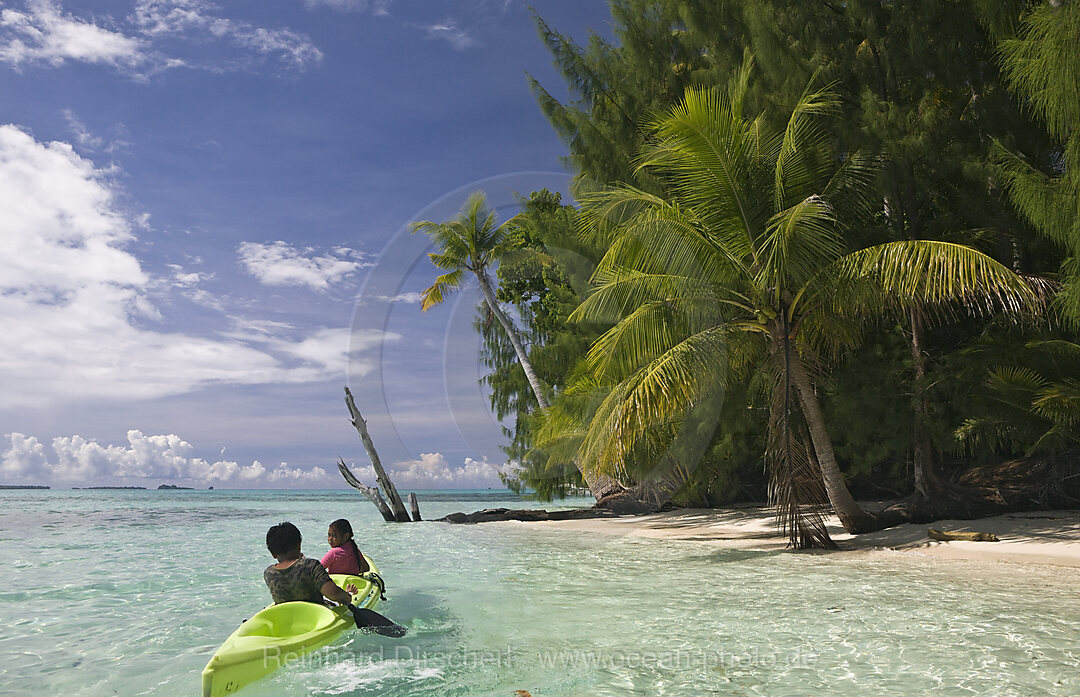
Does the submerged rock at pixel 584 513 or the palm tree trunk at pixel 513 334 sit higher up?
the palm tree trunk at pixel 513 334

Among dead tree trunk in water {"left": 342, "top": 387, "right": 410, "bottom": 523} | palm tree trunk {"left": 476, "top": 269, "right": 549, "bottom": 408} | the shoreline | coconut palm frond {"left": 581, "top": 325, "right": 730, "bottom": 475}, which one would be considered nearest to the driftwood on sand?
dead tree trunk in water {"left": 342, "top": 387, "right": 410, "bottom": 523}

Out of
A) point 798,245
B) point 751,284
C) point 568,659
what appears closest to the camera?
point 568,659

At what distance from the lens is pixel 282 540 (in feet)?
18.7

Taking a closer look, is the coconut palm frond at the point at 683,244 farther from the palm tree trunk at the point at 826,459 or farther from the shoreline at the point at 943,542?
the shoreline at the point at 943,542

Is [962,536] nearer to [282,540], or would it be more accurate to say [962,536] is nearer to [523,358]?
[282,540]

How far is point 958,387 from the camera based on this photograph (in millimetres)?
12117

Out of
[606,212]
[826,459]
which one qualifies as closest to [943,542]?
[826,459]

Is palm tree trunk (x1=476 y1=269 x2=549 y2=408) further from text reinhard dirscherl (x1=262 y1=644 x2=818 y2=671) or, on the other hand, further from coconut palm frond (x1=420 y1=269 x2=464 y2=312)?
text reinhard dirscherl (x1=262 y1=644 x2=818 y2=671)

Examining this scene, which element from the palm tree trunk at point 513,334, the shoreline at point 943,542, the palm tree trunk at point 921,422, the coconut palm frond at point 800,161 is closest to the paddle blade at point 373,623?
the shoreline at point 943,542

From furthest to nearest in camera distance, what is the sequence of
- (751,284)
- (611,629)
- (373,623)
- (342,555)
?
(751,284)
(342,555)
(611,629)
(373,623)

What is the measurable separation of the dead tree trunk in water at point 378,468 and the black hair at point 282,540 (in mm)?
16847

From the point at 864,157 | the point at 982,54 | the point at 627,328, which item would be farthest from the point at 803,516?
the point at 982,54

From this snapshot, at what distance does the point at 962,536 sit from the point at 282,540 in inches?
396

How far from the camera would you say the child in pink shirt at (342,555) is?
23.3 ft
